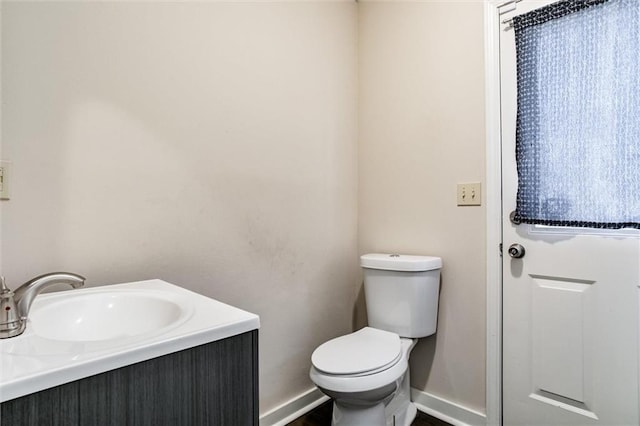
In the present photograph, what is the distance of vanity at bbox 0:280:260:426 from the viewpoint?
56 centimetres

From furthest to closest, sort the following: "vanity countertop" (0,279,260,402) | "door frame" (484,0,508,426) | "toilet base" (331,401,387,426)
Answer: "door frame" (484,0,508,426), "toilet base" (331,401,387,426), "vanity countertop" (0,279,260,402)

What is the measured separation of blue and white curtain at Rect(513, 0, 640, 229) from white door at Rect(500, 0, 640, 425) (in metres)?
0.06

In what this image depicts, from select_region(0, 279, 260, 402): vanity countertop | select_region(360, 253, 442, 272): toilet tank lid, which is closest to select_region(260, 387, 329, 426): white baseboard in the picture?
select_region(360, 253, 442, 272): toilet tank lid

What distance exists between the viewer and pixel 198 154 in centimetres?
143

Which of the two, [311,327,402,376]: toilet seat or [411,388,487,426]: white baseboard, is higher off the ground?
[311,327,402,376]: toilet seat

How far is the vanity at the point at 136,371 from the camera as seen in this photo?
56 cm

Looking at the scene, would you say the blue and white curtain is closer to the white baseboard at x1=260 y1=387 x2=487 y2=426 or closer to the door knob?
the door knob

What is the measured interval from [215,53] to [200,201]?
0.63 meters

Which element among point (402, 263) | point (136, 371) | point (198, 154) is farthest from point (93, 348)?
point (402, 263)

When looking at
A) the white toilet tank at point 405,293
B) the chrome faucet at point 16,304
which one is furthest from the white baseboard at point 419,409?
the chrome faucet at point 16,304

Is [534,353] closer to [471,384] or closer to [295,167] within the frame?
[471,384]

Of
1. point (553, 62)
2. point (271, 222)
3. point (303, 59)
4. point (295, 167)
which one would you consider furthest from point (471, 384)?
point (303, 59)

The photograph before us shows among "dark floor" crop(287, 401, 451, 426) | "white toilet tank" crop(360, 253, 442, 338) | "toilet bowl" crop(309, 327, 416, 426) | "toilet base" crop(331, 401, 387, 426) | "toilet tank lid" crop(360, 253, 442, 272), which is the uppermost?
"toilet tank lid" crop(360, 253, 442, 272)

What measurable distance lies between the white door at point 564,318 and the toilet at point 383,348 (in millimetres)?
367
